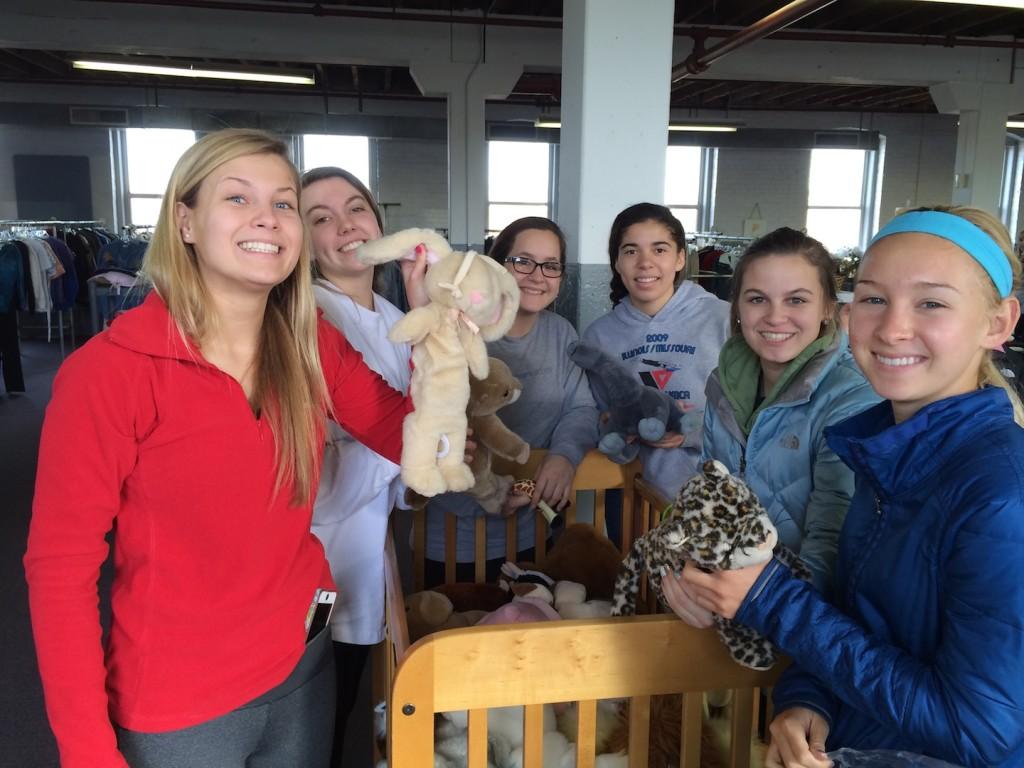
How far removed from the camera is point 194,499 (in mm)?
1130

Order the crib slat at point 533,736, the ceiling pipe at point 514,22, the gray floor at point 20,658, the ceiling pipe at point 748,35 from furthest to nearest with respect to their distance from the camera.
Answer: the ceiling pipe at point 514,22
the ceiling pipe at point 748,35
the gray floor at point 20,658
the crib slat at point 533,736

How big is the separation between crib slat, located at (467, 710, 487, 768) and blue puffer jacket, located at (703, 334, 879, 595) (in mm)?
570

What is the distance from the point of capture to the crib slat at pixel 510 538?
2.14m

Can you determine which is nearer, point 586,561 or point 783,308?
point 783,308

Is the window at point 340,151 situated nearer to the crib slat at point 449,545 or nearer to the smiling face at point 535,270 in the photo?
the smiling face at point 535,270

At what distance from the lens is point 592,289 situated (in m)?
3.43

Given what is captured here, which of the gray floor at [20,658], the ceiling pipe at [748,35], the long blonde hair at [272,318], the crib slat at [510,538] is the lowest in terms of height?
the gray floor at [20,658]

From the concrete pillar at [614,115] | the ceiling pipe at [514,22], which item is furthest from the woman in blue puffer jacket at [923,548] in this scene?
the ceiling pipe at [514,22]

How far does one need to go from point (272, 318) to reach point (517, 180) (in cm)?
1253

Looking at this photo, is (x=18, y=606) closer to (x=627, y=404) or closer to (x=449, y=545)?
(x=449, y=545)

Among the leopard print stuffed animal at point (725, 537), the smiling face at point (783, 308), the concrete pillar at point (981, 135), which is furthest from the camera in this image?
the concrete pillar at point (981, 135)

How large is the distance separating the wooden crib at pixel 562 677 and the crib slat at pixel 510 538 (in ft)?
2.72

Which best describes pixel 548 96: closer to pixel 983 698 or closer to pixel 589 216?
pixel 589 216

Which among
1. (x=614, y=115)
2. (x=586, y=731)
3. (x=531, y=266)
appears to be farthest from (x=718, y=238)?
(x=586, y=731)
